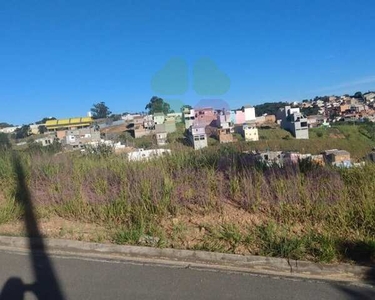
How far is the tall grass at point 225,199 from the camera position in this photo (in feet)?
13.4

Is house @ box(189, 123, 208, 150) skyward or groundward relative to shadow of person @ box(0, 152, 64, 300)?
skyward

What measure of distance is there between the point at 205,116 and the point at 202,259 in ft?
52.2

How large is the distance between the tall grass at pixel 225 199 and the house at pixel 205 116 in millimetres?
10803

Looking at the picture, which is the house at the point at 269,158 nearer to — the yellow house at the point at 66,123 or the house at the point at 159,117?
the house at the point at 159,117

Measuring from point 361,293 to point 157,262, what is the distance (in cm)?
214

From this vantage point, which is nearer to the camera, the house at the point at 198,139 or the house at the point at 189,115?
the house at the point at 198,139

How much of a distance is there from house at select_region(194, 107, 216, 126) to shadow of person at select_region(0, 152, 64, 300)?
12657 mm

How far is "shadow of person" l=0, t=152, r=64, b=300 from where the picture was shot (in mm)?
3361

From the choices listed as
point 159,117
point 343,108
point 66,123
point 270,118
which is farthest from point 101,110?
point 343,108

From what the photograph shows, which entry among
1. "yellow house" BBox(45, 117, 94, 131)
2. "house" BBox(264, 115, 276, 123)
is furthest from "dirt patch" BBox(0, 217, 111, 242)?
"house" BBox(264, 115, 276, 123)

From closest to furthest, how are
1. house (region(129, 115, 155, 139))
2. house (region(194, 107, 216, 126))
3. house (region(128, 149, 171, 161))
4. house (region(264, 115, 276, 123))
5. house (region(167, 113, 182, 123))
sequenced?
house (region(128, 149, 171, 161))
house (region(129, 115, 155, 139))
house (region(167, 113, 182, 123))
house (region(194, 107, 216, 126))
house (region(264, 115, 276, 123))

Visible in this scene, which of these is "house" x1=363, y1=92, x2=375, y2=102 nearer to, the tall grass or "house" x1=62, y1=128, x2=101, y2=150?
"house" x1=62, y1=128, x2=101, y2=150

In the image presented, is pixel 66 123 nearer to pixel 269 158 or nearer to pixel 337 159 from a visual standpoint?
pixel 269 158

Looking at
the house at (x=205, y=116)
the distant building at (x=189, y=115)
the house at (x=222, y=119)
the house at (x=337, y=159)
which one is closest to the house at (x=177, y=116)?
the distant building at (x=189, y=115)
